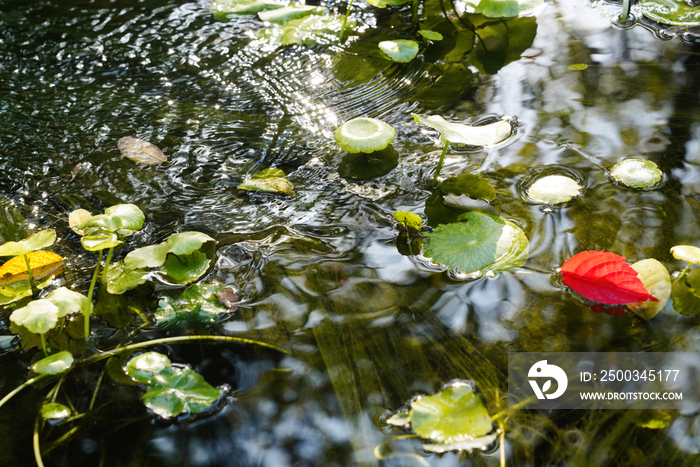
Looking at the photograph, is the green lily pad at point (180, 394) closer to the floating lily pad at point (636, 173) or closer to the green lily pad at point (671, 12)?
the floating lily pad at point (636, 173)

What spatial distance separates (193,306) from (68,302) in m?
0.25

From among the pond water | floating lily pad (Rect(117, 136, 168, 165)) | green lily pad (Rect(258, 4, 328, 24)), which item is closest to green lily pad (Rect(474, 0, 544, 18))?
the pond water

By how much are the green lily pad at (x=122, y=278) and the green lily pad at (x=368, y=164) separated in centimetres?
63

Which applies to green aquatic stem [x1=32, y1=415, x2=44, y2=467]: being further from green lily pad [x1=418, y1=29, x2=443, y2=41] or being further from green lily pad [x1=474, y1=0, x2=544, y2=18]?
green lily pad [x1=474, y1=0, x2=544, y2=18]

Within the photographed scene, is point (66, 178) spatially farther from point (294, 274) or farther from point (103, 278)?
point (294, 274)

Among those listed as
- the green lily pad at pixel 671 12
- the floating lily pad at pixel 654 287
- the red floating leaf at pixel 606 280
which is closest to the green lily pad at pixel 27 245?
the red floating leaf at pixel 606 280

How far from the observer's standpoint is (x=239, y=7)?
2254mm

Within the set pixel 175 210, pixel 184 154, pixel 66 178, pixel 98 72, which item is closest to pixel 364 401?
pixel 175 210

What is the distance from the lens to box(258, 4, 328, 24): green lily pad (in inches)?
84.0

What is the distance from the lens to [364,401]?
0.96 meters

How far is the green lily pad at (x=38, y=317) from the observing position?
3.03 ft

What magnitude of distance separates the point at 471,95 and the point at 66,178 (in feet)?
4.54

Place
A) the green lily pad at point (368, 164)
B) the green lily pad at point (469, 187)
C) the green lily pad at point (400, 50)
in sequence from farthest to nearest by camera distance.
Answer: the green lily pad at point (400, 50), the green lily pad at point (368, 164), the green lily pad at point (469, 187)

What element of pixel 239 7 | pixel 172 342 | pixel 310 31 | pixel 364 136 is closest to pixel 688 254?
pixel 364 136
